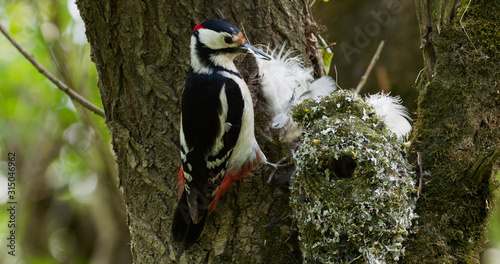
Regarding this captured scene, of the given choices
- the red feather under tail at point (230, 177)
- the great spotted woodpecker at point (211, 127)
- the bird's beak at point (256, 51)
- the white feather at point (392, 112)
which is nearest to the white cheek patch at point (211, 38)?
the great spotted woodpecker at point (211, 127)

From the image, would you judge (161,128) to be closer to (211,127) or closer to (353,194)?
(211,127)

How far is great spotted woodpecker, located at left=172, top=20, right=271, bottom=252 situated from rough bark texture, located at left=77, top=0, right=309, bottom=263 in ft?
0.29

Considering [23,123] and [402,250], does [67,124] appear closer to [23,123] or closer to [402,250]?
[23,123]

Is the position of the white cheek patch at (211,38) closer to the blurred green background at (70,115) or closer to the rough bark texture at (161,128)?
the rough bark texture at (161,128)

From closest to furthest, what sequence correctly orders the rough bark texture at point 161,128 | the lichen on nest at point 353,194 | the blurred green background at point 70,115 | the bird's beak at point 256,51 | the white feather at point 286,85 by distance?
the lichen on nest at point 353,194
the bird's beak at point 256,51
the rough bark texture at point 161,128
the white feather at point 286,85
the blurred green background at point 70,115

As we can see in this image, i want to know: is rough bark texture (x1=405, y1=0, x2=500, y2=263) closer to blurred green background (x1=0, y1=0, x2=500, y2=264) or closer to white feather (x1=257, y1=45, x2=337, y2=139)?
white feather (x1=257, y1=45, x2=337, y2=139)

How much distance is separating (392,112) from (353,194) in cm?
78

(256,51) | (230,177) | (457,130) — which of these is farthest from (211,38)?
(457,130)

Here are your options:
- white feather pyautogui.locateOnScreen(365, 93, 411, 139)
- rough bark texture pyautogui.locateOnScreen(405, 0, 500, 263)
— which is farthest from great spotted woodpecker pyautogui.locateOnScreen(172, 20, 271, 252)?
rough bark texture pyautogui.locateOnScreen(405, 0, 500, 263)

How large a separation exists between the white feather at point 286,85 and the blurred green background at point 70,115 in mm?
1661

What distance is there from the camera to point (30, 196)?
Answer: 195 inches

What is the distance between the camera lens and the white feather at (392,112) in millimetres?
2699

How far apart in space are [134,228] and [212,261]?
0.53 m

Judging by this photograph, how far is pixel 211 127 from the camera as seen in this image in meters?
2.54
